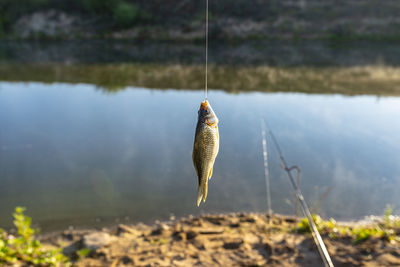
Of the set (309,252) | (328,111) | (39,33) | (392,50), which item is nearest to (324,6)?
(392,50)

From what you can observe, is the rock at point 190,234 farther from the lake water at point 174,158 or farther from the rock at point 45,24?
the rock at point 45,24

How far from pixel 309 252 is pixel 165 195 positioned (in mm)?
3250

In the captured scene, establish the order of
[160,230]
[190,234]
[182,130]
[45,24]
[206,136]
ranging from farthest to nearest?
1. [45,24]
2. [182,130]
3. [160,230]
4. [190,234]
5. [206,136]

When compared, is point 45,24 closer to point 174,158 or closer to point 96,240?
point 174,158

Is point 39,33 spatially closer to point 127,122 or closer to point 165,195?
point 127,122

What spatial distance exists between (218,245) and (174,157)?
3.89 m

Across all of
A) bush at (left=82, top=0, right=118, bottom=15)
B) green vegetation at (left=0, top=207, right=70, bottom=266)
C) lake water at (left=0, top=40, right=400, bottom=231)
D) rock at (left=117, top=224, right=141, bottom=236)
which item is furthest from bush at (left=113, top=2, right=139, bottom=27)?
green vegetation at (left=0, top=207, right=70, bottom=266)

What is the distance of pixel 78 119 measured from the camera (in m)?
11.4

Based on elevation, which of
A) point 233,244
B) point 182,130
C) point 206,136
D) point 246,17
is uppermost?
point 246,17

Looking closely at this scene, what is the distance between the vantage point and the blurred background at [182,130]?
6656 millimetres

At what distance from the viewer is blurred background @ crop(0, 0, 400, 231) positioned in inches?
262

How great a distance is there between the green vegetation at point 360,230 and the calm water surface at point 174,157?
2.30 ft

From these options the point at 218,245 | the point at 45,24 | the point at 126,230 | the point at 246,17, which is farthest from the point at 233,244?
the point at 45,24

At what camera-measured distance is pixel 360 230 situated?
16.3 feet
